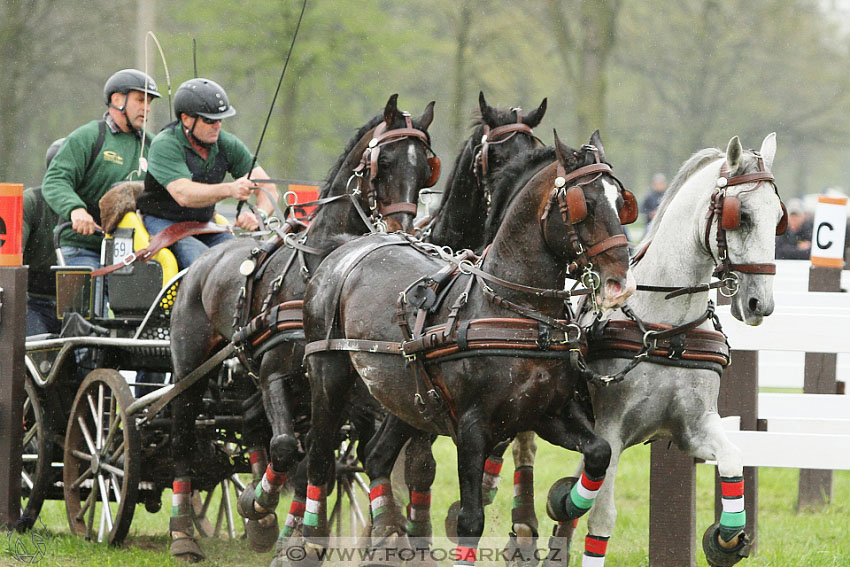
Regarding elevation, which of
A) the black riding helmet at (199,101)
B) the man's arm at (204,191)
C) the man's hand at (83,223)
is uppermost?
the black riding helmet at (199,101)

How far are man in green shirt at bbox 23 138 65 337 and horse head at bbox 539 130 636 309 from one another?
5.02 m

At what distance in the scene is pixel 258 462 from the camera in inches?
260

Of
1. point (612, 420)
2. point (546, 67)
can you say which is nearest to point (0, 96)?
point (546, 67)

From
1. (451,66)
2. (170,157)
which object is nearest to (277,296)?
(170,157)

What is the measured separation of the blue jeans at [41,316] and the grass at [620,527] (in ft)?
4.17

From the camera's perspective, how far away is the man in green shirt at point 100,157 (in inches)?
307

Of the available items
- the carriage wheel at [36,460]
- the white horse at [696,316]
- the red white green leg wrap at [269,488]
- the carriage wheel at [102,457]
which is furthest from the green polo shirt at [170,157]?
the white horse at [696,316]

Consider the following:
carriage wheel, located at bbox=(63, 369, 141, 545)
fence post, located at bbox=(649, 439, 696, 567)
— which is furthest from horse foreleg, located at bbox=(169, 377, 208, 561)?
fence post, located at bbox=(649, 439, 696, 567)

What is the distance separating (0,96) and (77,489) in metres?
12.1

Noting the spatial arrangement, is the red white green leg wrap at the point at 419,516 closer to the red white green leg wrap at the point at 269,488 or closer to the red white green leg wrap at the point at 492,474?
the red white green leg wrap at the point at 492,474

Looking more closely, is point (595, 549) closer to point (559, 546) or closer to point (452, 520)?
point (559, 546)

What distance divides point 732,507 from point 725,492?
0.07m

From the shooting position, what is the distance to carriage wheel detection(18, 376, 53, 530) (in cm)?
732

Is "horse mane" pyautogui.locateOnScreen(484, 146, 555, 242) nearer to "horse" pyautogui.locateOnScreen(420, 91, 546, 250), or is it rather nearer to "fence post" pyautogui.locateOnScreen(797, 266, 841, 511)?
"horse" pyautogui.locateOnScreen(420, 91, 546, 250)
